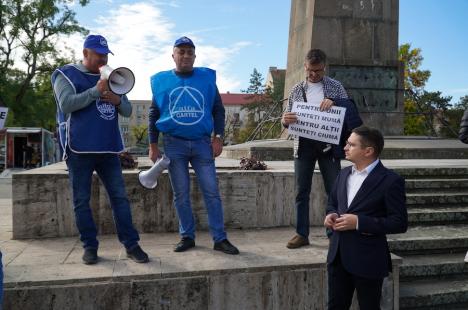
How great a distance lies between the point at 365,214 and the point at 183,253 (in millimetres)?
1875

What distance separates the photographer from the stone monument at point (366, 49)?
33.7 ft

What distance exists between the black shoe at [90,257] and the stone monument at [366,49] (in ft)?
25.7

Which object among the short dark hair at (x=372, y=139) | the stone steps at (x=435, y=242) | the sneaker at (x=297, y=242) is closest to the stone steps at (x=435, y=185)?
the stone steps at (x=435, y=242)

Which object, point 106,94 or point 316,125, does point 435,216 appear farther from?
point 106,94

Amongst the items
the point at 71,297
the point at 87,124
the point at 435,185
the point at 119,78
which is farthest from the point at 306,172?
the point at 435,185

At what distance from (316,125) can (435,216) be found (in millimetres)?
2124

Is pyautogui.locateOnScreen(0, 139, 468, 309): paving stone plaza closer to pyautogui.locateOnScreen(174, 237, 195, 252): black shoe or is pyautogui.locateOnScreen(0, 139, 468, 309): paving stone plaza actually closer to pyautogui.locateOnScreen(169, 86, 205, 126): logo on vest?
pyautogui.locateOnScreen(174, 237, 195, 252): black shoe

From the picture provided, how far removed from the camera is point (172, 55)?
412 cm

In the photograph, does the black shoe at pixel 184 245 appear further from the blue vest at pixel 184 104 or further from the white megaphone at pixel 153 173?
the blue vest at pixel 184 104

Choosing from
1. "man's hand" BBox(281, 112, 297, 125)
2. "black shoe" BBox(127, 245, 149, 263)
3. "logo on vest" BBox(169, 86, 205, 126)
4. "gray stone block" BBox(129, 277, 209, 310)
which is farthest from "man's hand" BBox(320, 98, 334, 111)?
"black shoe" BBox(127, 245, 149, 263)

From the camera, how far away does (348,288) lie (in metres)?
2.92

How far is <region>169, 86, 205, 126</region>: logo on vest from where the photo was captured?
158 inches

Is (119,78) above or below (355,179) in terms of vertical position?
above

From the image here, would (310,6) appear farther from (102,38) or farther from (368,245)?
(368,245)
